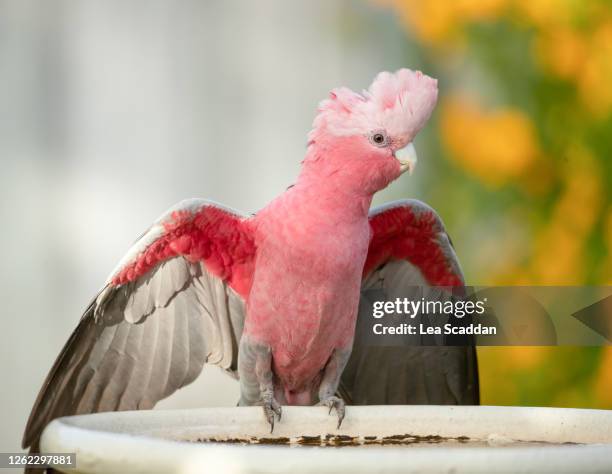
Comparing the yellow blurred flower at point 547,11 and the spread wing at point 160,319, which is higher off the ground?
the yellow blurred flower at point 547,11

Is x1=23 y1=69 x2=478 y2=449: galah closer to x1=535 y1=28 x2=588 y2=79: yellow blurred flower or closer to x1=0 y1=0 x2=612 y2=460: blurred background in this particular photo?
x1=0 y1=0 x2=612 y2=460: blurred background

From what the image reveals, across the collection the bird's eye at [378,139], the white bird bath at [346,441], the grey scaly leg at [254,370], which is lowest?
the white bird bath at [346,441]

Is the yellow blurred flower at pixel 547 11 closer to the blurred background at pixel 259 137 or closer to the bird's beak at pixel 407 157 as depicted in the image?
the blurred background at pixel 259 137

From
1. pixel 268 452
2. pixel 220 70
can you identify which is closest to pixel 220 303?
pixel 220 70

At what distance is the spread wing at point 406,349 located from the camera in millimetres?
1348

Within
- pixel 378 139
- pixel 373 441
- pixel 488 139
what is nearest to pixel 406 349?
pixel 378 139

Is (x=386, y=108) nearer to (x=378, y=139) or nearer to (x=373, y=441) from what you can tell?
(x=378, y=139)

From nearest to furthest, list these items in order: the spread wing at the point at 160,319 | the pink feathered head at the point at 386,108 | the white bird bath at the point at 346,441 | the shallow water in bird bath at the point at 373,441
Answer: the white bird bath at the point at 346,441
the shallow water in bird bath at the point at 373,441
the pink feathered head at the point at 386,108
the spread wing at the point at 160,319

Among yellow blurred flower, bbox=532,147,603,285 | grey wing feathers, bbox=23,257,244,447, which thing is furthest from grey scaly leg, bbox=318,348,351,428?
yellow blurred flower, bbox=532,147,603,285

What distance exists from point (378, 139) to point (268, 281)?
0.82 feet

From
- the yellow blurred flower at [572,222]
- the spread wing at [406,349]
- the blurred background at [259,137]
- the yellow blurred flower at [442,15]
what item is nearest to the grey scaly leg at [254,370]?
the spread wing at [406,349]

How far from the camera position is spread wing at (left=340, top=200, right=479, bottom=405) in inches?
53.1

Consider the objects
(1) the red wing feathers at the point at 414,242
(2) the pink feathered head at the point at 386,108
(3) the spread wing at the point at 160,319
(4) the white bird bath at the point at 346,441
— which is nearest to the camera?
(4) the white bird bath at the point at 346,441

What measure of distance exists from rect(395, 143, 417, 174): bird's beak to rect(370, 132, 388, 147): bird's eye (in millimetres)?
23
